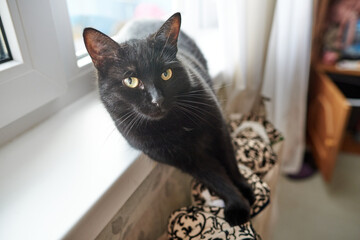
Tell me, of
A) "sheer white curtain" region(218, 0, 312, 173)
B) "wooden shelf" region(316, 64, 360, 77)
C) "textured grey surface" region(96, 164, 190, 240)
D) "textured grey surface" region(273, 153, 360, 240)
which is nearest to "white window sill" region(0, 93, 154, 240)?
"textured grey surface" region(96, 164, 190, 240)

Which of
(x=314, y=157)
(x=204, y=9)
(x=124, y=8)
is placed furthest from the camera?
(x=314, y=157)

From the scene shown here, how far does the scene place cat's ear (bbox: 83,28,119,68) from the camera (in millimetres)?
444

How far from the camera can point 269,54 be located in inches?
40.4

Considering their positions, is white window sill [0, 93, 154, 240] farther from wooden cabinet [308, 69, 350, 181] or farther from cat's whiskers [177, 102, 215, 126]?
wooden cabinet [308, 69, 350, 181]

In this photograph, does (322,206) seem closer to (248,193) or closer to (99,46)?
(248,193)

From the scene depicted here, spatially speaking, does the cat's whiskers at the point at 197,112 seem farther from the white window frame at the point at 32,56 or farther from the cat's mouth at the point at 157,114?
the white window frame at the point at 32,56

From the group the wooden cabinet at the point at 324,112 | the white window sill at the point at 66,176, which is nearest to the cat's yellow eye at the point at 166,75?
the white window sill at the point at 66,176

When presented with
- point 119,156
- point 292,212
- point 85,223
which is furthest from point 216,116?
point 292,212

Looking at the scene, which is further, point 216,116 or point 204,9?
point 204,9

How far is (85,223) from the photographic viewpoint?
44cm

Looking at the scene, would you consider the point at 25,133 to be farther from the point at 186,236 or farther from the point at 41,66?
the point at 186,236

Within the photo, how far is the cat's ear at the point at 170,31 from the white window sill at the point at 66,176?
0.78ft

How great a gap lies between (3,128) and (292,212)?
127cm

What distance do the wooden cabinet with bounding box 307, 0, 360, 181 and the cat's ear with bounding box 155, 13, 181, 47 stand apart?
98 cm
